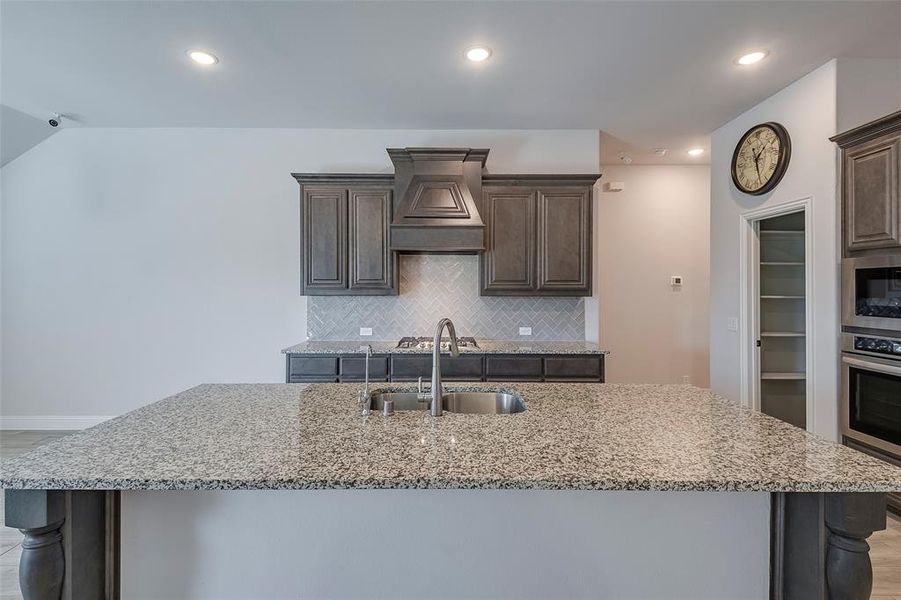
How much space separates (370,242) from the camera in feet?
12.4

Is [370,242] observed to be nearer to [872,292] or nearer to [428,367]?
[428,367]

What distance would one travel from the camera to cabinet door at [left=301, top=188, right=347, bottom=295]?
12.3 ft

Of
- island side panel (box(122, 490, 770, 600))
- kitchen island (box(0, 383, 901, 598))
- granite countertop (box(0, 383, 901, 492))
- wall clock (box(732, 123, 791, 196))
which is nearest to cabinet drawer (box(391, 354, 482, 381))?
granite countertop (box(0, 383, 901, 492))

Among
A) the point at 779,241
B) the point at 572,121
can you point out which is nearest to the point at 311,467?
the point at 572,121

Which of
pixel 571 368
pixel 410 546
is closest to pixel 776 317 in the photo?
pixel 571 368

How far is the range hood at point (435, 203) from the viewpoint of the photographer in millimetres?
3617

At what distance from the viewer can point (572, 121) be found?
3.86 m

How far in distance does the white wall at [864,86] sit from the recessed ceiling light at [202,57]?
4.17 m

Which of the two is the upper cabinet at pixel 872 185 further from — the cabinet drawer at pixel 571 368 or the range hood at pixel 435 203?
the range hood at pixel 435 203

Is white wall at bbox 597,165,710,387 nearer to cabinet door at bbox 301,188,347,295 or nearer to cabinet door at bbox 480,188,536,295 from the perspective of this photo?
cabinet door at bbox 480,188,536,295

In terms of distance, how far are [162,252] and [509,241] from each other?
337 cm

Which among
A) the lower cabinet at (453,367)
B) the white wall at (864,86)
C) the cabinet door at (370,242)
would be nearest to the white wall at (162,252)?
the cabinet door at (370,242)

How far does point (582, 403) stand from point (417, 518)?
824mm

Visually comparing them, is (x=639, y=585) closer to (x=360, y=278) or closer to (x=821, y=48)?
(x=360, y=278)
